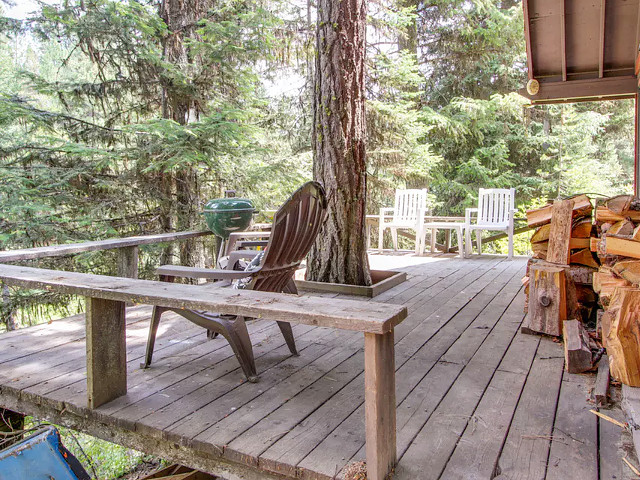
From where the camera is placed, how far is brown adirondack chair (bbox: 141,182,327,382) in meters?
2.08

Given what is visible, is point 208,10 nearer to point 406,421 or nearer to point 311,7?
point 311,7

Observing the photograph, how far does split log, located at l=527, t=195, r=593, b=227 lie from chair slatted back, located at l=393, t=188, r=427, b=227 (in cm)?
314

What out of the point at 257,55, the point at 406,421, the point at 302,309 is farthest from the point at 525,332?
the point at 257,55

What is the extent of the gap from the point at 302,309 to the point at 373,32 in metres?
10.2

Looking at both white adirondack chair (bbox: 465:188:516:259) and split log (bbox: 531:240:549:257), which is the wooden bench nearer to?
split log (bbox: 531:240:549:257)

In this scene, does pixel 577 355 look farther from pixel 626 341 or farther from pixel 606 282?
pixel 606 282

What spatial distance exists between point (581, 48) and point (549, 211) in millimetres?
2117

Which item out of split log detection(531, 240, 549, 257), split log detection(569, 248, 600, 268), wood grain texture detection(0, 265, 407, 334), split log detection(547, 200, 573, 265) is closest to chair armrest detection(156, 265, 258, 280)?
wood grain texture detection(0, 265, 407, 334)

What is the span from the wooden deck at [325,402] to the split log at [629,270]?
52cm

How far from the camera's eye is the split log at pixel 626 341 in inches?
69.9

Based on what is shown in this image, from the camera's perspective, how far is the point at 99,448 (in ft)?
16.1

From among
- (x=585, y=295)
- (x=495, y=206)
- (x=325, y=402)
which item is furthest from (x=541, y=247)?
(x=495, y=206)

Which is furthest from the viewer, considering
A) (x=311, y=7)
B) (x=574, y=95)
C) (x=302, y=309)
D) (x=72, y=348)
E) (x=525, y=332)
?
(x=311, y=7)

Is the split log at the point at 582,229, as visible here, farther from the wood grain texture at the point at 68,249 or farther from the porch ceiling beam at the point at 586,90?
the wood grain texture at the point at 68,249
